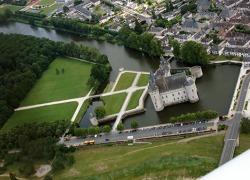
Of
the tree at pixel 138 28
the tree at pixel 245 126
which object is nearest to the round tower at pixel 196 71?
the tree at pixel 245 126

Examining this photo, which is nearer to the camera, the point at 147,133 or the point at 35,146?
the point at 35,146

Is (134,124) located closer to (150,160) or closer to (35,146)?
(150,160)

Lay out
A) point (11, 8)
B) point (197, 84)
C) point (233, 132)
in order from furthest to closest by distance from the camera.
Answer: point (11, 8)
point (197, 84)
point (233, 132)

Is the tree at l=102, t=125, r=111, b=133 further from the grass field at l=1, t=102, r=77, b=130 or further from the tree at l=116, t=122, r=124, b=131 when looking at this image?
the grass field at l=1, t=102, r=77, b=130

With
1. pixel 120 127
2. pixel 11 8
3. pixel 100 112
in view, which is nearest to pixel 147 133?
pixel 120 127

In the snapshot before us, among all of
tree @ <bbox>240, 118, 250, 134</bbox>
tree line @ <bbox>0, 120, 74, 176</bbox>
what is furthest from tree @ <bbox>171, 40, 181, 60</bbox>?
tree @ <bbox>240, 118, 250, 134</bbox>

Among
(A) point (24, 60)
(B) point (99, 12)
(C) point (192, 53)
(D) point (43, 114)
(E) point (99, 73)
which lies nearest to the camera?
(D) point (43, 114)
